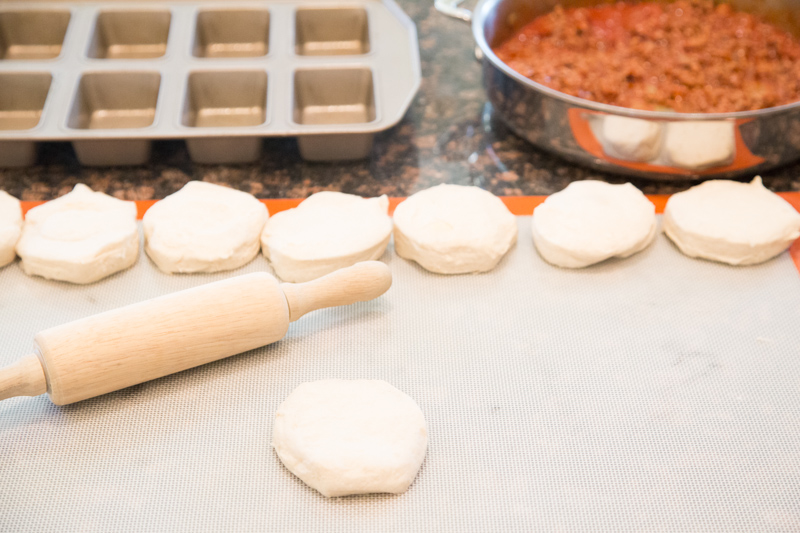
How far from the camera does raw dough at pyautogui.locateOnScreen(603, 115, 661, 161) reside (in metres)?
1.44

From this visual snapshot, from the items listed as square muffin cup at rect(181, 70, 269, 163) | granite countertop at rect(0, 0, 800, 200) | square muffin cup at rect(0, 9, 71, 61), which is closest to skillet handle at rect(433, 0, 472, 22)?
granite countertop at rect(0, 0, 800, 200)

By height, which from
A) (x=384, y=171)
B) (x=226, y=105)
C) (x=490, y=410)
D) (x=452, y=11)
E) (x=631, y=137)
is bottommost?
(x=490, y=410)

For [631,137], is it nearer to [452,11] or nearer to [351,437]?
[452,11]

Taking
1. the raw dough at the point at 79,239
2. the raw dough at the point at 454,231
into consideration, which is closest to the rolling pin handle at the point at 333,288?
the raw dough at the point at 454,231

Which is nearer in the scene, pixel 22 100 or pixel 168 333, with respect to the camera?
pixel 168 333

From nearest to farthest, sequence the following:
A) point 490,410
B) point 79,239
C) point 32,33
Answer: point 490,410 < point 79,239 < point 32,33

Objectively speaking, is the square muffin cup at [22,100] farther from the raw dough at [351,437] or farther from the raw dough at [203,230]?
the raw dough at [351,437]

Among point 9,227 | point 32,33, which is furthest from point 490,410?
point 32,33

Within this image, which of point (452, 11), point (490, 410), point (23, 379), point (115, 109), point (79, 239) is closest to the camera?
point (23, 379)

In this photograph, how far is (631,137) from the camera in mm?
1478

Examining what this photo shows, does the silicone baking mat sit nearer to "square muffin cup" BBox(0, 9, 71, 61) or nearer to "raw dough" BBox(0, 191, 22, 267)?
"raw dough" BBox(0, 191, 22, 267)

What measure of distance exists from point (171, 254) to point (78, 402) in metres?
0.37

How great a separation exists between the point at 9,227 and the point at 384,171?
95 centimetres

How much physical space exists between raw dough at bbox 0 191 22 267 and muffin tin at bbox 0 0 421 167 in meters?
0.23
